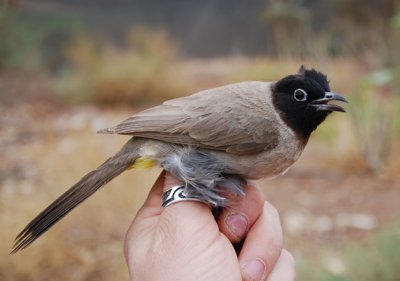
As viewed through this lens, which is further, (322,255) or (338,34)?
(338,34)

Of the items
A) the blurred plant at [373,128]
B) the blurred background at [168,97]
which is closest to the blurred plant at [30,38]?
the blurred background at [168,97]

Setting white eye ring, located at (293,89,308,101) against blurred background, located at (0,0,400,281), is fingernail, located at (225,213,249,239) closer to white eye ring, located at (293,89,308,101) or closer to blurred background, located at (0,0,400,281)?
white eye ring, located at (293,89,308,101)

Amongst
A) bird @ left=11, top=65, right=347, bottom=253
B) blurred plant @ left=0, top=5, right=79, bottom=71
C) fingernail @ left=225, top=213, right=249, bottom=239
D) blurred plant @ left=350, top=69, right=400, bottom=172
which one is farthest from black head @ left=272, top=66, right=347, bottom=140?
blurred plant @ left=0, top=5, right=79, bottom=71

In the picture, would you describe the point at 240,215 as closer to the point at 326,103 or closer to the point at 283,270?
the point at 283,270

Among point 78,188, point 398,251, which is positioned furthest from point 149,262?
point 398,251

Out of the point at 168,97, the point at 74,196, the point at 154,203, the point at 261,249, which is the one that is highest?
the point at 74,196

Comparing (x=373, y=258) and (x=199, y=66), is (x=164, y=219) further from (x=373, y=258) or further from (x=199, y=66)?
(x=199, y=66)

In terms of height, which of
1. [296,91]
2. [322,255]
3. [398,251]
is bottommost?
[322,255]

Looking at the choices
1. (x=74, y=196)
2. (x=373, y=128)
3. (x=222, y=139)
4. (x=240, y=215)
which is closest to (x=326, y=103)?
(x=222, y=139)
